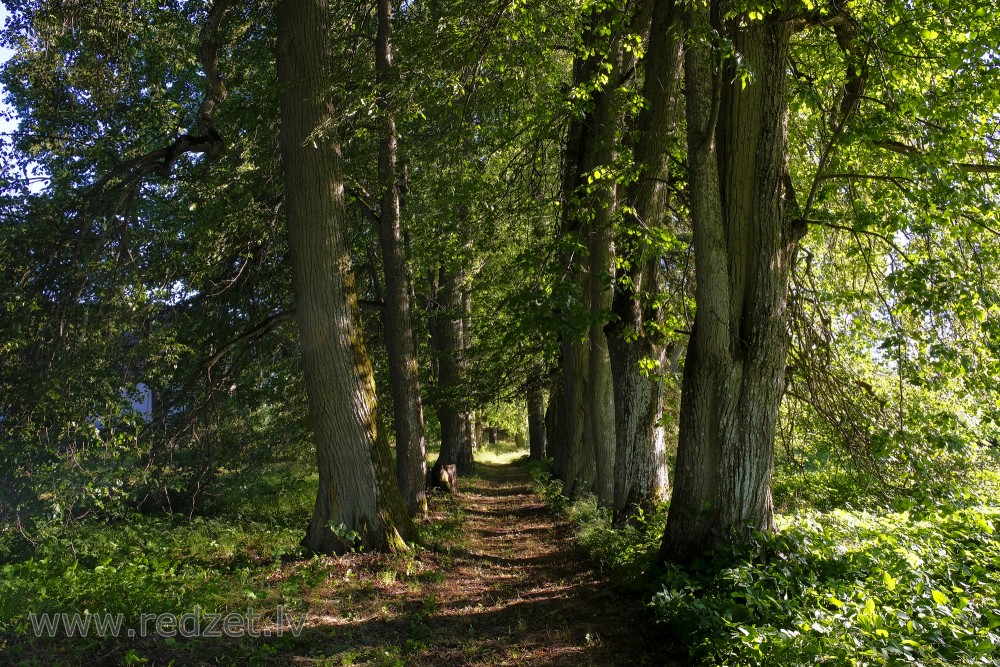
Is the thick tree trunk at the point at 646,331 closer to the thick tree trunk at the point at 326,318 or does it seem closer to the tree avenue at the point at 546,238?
the tree avenue at the point at 546,238

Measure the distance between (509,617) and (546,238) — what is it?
6.97 m

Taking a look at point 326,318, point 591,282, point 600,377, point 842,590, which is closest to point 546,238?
point 591,282

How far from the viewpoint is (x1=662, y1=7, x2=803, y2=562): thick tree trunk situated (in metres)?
6.70

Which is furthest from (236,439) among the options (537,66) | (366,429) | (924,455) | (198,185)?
(924,455)

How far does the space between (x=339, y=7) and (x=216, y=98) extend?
4.77 metres

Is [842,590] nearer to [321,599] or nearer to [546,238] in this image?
[321,599]

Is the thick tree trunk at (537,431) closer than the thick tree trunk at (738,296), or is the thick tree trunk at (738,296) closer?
the thick tree trunk at (738,296)

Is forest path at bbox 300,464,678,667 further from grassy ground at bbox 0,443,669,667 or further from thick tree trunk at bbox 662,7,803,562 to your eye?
thick tree trunk at bbox 662,7,803,562

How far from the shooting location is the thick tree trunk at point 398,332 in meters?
11.8

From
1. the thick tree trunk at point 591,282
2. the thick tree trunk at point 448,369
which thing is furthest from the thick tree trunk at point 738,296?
the thick tree trunk at point 448,369

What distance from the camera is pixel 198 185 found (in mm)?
10891

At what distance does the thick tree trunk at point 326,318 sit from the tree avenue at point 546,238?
0.11ft

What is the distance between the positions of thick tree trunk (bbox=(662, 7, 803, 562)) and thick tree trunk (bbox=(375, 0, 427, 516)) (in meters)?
6.08

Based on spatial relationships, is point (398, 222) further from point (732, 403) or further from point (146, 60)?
point (732, 403)
